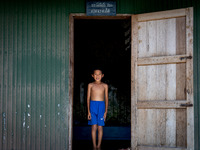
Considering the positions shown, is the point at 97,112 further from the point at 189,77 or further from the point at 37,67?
the point at 189,77

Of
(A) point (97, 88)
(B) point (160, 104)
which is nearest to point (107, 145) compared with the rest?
(A) point (97, 88)

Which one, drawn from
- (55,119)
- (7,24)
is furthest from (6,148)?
(7,24)

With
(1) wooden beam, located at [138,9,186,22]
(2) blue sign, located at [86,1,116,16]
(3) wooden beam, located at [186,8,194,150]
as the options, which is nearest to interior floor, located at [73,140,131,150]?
(3) wooden beam, located at [186,8,194,150]

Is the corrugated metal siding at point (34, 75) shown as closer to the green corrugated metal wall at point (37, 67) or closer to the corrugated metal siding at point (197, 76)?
the green corrugated metal wall at point (37, 67)

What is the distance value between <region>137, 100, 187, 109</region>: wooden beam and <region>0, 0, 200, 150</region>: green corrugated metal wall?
3.39ft

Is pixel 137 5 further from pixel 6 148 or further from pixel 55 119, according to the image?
pixel 6 148

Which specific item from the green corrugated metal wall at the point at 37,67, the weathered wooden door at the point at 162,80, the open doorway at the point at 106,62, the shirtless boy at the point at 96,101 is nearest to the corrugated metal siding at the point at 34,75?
the green corrugated metal wall at the point at 37,67

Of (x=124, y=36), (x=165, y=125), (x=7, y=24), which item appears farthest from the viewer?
(x=124, y=36)

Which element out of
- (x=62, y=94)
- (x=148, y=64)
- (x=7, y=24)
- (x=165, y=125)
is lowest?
(x=165, y=125)

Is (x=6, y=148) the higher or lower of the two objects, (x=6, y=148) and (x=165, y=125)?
the lower

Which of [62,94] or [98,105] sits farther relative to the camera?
[98,105]

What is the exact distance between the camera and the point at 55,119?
400cm

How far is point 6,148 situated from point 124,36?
5226mm

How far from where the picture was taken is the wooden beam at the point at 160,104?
371 cm
